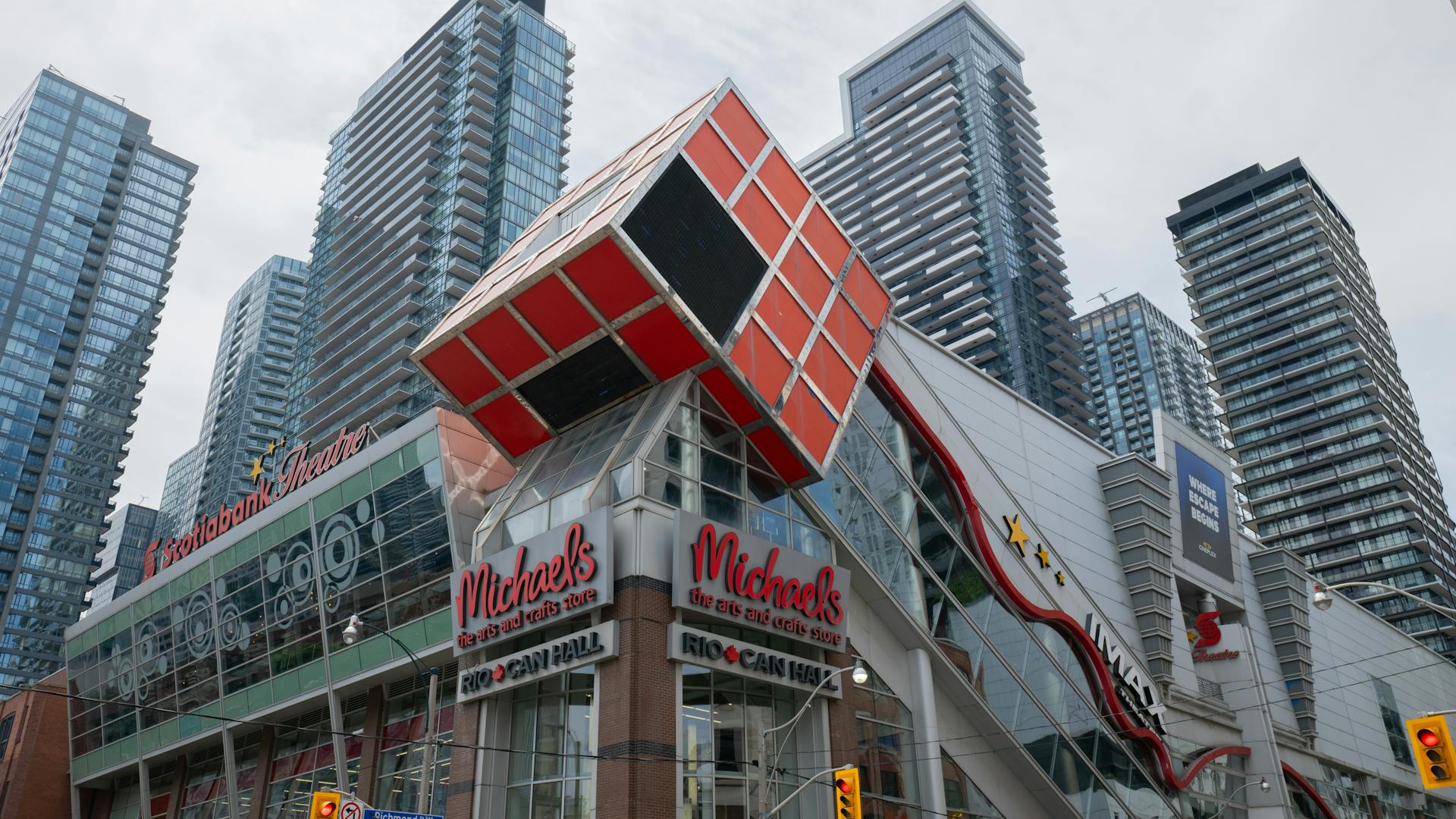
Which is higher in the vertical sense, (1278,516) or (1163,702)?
(1278,516)

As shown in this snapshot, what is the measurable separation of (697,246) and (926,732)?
17547mm

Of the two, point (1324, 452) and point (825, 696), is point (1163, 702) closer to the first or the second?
point (825, 696)

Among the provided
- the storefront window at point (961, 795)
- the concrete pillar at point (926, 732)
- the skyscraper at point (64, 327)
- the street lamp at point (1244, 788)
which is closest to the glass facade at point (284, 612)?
the concrete pillar at point (926, 732)

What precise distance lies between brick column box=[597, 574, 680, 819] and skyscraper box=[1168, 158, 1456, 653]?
133 meters

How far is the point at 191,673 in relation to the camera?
49781 mm

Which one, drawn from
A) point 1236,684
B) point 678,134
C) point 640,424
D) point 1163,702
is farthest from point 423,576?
point 1236,684

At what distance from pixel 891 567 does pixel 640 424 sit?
11295 millimetres

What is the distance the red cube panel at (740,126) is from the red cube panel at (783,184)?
2.17 feet

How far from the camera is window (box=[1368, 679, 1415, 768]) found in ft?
228

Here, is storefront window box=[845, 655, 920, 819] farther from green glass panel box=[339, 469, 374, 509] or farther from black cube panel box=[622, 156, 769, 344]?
green glass panel box=[339, 469, 374, 509]

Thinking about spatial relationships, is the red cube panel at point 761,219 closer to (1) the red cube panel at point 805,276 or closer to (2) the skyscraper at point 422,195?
(1) the red cube panel at point 805,276

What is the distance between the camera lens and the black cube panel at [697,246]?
104 feet

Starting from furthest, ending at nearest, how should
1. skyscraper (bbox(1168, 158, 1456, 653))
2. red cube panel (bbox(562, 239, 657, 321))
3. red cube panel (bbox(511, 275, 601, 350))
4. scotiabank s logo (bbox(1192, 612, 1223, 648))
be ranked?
skyscraper (bbox(1168, 158, 1456, 653))
scotiabank s logo (bbox(1192, 612, 1223, 648))
red cube panel (bbox(511, 275, 601, 350))
red cube panel (bbox(562, 239, 657, 321))

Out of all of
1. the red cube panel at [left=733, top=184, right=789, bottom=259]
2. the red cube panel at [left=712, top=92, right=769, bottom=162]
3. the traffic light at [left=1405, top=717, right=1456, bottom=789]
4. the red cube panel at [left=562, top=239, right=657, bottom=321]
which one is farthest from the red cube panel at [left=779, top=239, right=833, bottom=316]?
the traffic light at [left=1405, top=717, right=1456, bottom=789]
